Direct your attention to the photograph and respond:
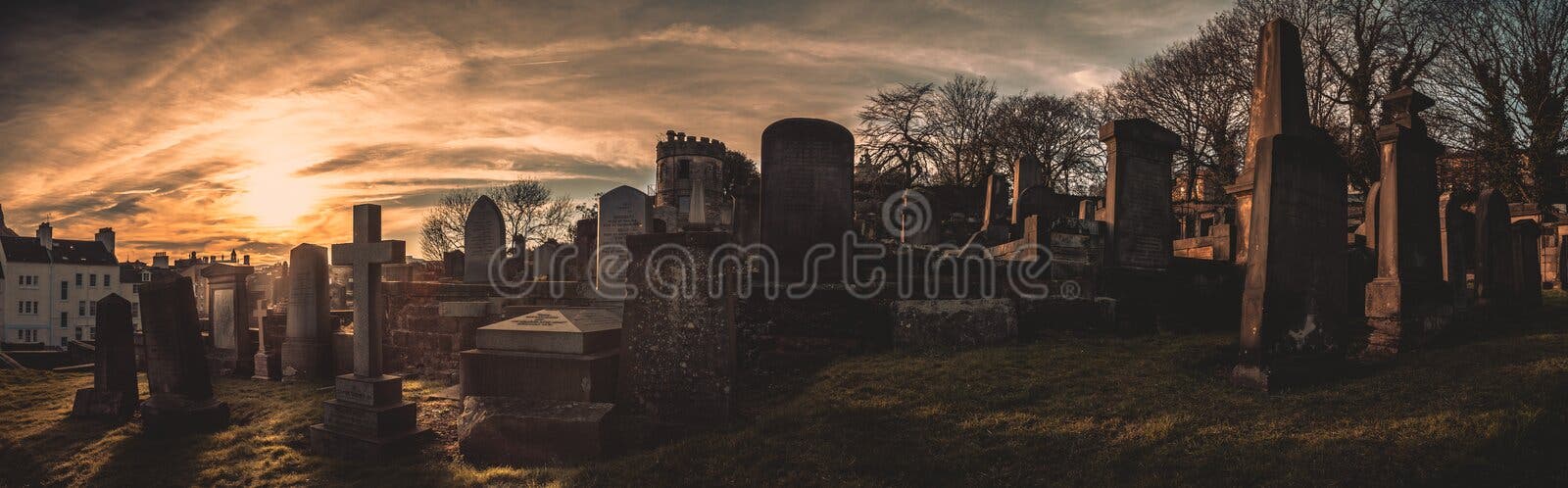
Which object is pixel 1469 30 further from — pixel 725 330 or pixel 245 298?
pixel 245 298

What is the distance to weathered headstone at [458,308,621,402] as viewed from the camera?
6.67 meters

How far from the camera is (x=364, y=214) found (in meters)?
7.82

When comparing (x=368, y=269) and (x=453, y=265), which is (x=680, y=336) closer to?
(x=368, y=269)

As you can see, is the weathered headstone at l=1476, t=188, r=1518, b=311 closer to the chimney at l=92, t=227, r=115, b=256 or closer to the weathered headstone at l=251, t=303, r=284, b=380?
the weathered headstone at l=251, t=303, r=284, b=380

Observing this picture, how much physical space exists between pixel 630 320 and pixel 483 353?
1.55 meters

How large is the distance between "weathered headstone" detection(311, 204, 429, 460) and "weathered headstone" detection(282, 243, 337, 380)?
385 centimetres

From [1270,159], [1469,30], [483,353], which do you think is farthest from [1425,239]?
[1469,30]

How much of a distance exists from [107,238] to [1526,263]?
70462 millimetres

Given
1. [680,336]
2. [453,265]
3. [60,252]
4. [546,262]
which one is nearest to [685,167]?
[453,265]

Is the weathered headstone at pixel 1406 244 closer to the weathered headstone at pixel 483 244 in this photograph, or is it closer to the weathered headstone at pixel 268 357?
the weathered headstone at pixel 483 244

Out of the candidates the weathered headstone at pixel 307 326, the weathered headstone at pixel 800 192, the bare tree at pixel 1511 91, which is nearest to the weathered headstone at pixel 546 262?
the weathered headstone at pixel 307 326

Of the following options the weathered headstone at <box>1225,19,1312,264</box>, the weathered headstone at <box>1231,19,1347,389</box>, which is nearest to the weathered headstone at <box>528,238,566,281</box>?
the weathered headstone at <box>1225,19,1312,264</box>

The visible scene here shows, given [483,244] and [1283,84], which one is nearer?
[1283,84]

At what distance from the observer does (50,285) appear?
149 feet
